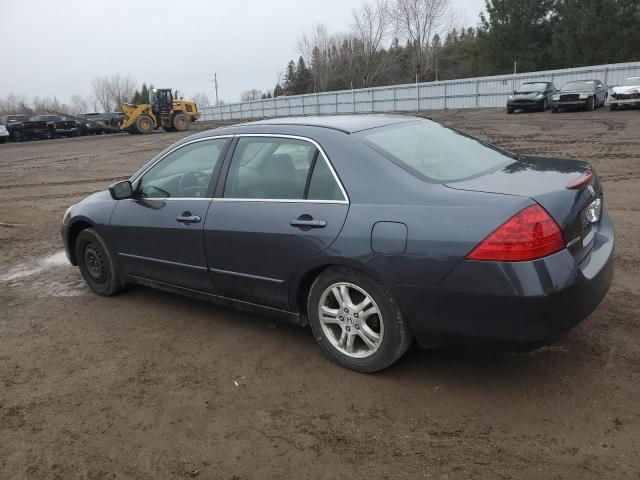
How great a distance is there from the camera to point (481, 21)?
49.8 meters

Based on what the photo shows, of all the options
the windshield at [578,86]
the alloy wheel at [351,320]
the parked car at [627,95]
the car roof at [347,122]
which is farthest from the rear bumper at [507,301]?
the windshield at [578,86]

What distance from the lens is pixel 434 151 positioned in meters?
3.62

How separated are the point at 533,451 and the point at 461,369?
0.83 metres

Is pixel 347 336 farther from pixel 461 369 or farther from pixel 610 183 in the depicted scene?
pixel 610 183

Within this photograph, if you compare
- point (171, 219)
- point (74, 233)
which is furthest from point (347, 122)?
point (74, 233)

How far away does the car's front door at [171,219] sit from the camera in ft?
13.4

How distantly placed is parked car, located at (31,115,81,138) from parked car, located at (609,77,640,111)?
32.6 m

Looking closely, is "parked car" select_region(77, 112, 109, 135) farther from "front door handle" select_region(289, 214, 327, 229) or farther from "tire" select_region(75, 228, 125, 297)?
"front door handle" select_region(289, 214, 327, 229)

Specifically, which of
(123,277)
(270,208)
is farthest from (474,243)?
(123,277)

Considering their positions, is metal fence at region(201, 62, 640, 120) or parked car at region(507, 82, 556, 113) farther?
metal fence at region(201, 62, 640, 120)

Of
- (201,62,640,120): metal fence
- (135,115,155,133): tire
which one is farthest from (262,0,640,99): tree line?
(135,115,155,133): tire

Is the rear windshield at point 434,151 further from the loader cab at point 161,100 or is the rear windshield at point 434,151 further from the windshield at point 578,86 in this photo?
the loader cab at point 161,100

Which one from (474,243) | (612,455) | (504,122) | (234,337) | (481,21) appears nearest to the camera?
(612,455)

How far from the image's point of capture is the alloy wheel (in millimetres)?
3248
